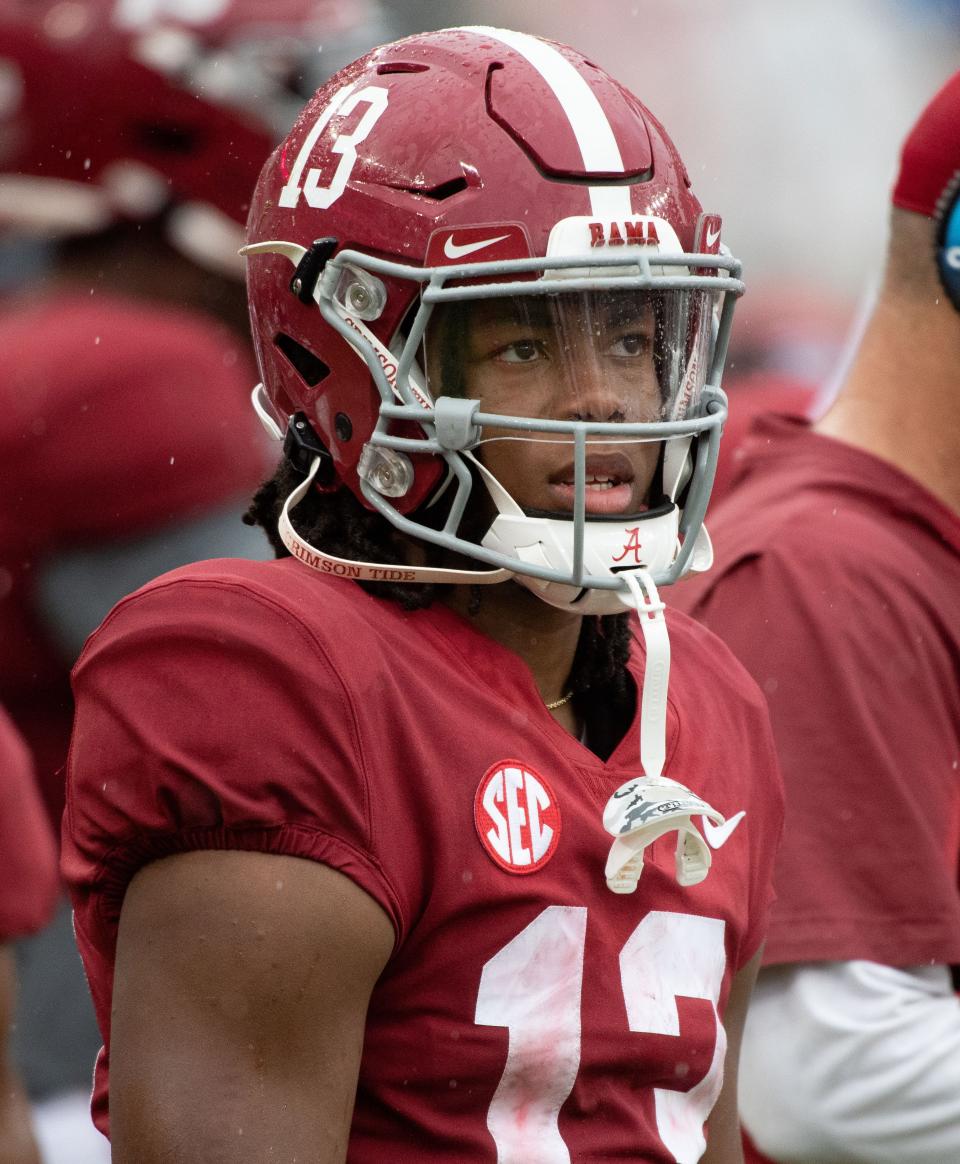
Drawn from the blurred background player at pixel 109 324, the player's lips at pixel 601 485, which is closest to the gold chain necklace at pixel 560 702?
the player's lips at pixel 601 485

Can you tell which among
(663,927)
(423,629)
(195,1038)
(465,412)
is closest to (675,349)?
(465,412)

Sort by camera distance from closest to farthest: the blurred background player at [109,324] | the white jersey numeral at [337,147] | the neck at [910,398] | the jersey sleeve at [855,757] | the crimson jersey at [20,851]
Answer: the white jersey numeral at [337,147] < the jersey sleeve at [855,757] < the neck at [910,398] < the crimson jersey at [20,851] < the blurred background player at [109,324]

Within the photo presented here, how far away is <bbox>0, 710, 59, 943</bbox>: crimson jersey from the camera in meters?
3.42

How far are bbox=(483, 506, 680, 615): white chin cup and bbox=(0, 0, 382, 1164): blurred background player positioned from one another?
2.30m

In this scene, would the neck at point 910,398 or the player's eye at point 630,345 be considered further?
the neck at point 910,398

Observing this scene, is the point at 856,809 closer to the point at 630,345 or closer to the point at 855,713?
the point at 855,713

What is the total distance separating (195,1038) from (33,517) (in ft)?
8.59

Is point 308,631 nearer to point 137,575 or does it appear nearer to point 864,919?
point 864,919

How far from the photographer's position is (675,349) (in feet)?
7.43

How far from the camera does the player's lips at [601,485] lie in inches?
86.1

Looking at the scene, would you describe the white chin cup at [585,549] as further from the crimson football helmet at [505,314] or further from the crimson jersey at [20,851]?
the crimson jersey at [20,851]

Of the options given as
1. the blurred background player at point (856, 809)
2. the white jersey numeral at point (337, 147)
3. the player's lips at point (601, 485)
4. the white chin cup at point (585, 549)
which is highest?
the white jersey numeral at point (337, 147)

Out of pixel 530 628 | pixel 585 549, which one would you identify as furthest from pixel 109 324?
pixel 585 549

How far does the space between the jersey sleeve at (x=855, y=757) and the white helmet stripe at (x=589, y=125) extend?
0.94 metres
